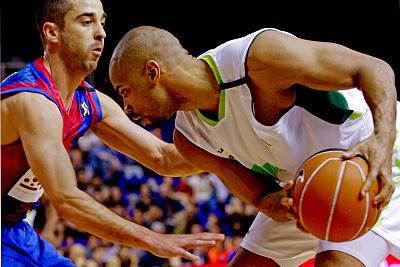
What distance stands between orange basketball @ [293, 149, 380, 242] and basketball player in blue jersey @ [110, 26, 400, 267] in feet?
0.36

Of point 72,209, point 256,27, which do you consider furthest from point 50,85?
point 256,27

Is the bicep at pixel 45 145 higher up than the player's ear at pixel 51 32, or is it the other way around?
the player's ear at pixel 51 32

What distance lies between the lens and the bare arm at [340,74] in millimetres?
2893

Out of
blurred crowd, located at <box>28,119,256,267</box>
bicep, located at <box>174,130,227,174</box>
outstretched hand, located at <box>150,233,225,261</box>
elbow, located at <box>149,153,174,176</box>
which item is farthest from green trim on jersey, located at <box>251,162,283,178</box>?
blurred crowd, located at <box>28,119,256,267</box>

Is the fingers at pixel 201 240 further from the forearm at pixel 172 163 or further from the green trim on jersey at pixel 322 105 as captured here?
the forearm at pixel 172 163

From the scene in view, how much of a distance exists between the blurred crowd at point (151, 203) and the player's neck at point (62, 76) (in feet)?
17.6

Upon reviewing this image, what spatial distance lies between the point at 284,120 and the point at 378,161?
60 cm

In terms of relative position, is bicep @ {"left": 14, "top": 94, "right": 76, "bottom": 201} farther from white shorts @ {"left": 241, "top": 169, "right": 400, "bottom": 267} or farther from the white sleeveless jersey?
white shorts @ {"left": 241, "top": 169, "right": 400, "bottom": 267}

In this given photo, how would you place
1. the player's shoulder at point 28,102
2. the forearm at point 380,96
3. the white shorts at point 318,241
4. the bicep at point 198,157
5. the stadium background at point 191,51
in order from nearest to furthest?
the forearm at point 380,96
the white shorts at point 318,241
the player's shoulder at point 28,102
the bicep at point 198,157
the stadium background at point 191,51

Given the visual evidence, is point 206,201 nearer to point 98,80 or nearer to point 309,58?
point 98,80

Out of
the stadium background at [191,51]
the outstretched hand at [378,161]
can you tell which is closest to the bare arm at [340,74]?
the outstretched hand at [378,161]

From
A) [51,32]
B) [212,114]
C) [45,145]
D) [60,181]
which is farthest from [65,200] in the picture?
[51,32]

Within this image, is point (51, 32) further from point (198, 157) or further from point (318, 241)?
point (318, 241)

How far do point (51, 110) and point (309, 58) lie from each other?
1.22 meters
